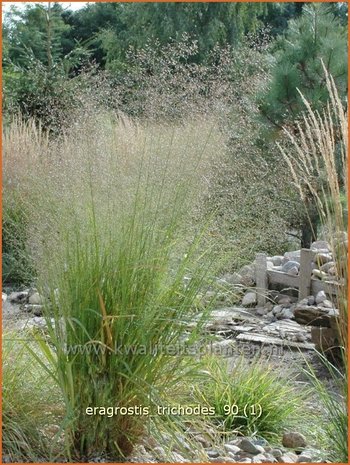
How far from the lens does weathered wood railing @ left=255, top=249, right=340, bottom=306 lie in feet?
19.2

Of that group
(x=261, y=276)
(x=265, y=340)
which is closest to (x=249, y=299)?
(x=261, y=276)

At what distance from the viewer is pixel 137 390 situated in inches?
106

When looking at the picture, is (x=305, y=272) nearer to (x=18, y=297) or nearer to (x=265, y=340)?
(x=265, y=340)

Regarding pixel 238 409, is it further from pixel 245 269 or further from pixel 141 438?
pixel 245 269

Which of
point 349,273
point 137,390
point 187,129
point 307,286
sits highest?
point 187,129

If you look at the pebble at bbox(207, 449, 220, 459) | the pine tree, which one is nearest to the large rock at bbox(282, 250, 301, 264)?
the pine tree

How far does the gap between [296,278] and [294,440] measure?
10.1 feet

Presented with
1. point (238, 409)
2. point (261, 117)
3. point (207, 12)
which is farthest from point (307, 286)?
point (207, 12)

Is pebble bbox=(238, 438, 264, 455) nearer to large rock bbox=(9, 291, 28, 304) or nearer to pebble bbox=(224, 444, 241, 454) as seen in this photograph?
pebble bbox=(224, 444, 241, 454)

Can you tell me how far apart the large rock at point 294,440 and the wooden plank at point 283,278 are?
9.97 feet

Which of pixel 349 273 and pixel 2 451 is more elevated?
pixel 349 273

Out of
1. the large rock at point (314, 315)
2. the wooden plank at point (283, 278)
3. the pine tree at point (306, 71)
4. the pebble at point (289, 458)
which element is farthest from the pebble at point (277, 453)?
Answer: the pine tree at point (306, 71)

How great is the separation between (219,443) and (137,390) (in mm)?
510

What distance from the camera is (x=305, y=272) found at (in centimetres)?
592
